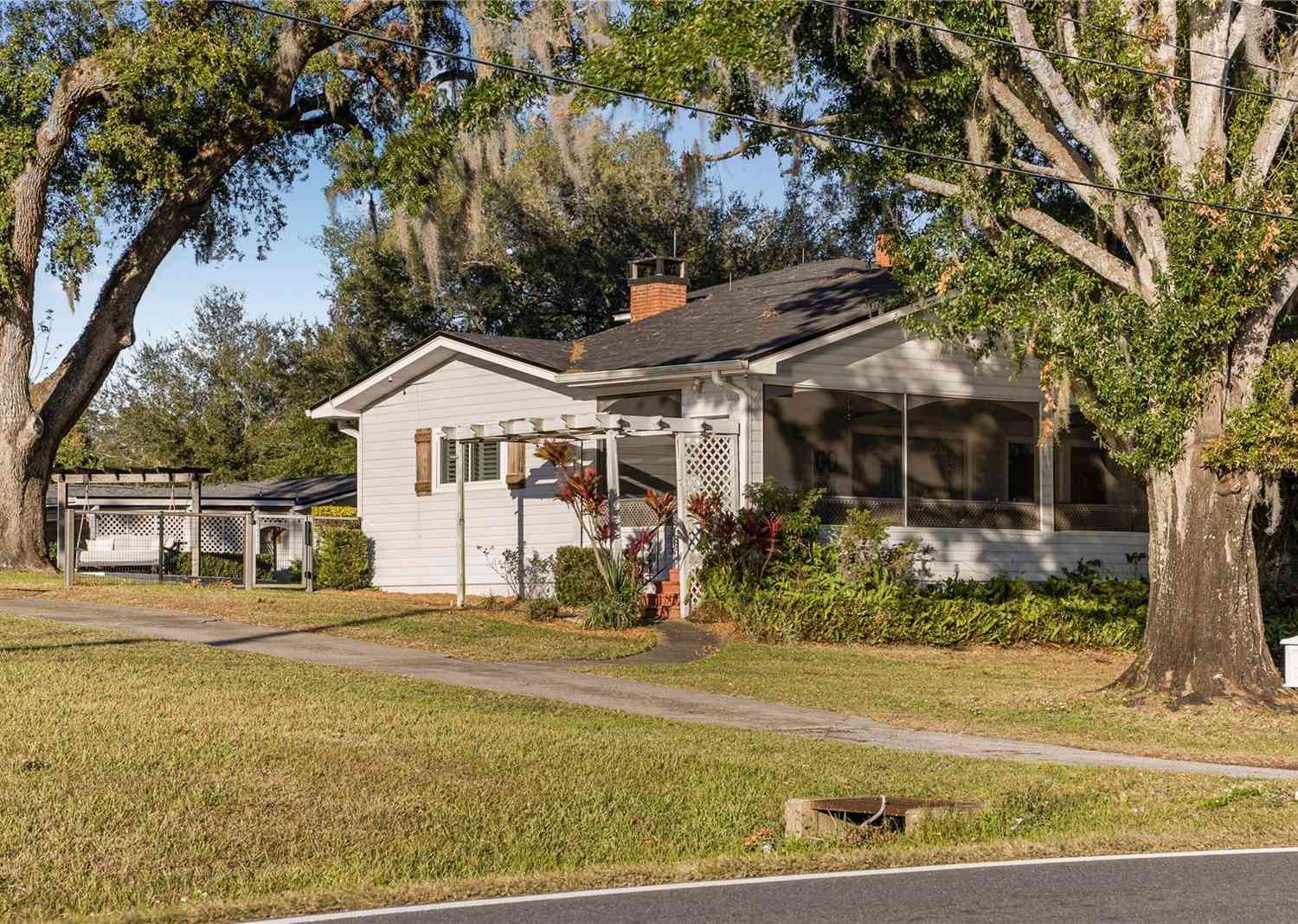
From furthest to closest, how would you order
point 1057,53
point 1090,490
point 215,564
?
1. point 215,564
2. point 1090,490
3. point 1057,53

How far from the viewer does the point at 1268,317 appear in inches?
601

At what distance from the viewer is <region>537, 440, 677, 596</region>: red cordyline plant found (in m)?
21.4

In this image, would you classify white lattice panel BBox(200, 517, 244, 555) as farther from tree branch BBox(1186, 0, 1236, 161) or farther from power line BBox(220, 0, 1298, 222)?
tree branch BBox(1186, 0, 1236, 161)

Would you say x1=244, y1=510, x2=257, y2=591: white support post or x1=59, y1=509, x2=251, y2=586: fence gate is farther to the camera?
x1=59, y1=509, x2=251, y2=586: fence gate

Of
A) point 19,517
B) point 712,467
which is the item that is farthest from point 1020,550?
point 19,517

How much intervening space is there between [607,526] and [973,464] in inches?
239

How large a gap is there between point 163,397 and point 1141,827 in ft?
173

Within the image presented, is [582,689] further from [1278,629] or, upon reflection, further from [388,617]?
[1278,629]

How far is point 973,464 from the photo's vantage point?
24.2 m

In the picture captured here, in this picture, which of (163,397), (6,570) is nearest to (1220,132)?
(6,570)

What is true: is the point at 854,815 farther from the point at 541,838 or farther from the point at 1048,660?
the point at 1048,660

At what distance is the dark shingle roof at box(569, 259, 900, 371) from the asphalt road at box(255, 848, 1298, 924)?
13.0 m

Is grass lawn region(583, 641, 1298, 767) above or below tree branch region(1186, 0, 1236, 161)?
below

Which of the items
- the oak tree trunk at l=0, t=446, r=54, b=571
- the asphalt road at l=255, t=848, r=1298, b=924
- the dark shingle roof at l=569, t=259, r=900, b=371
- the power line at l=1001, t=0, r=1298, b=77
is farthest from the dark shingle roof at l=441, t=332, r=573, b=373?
the asphalt road at l=255, t=848, r=1298, b=924
